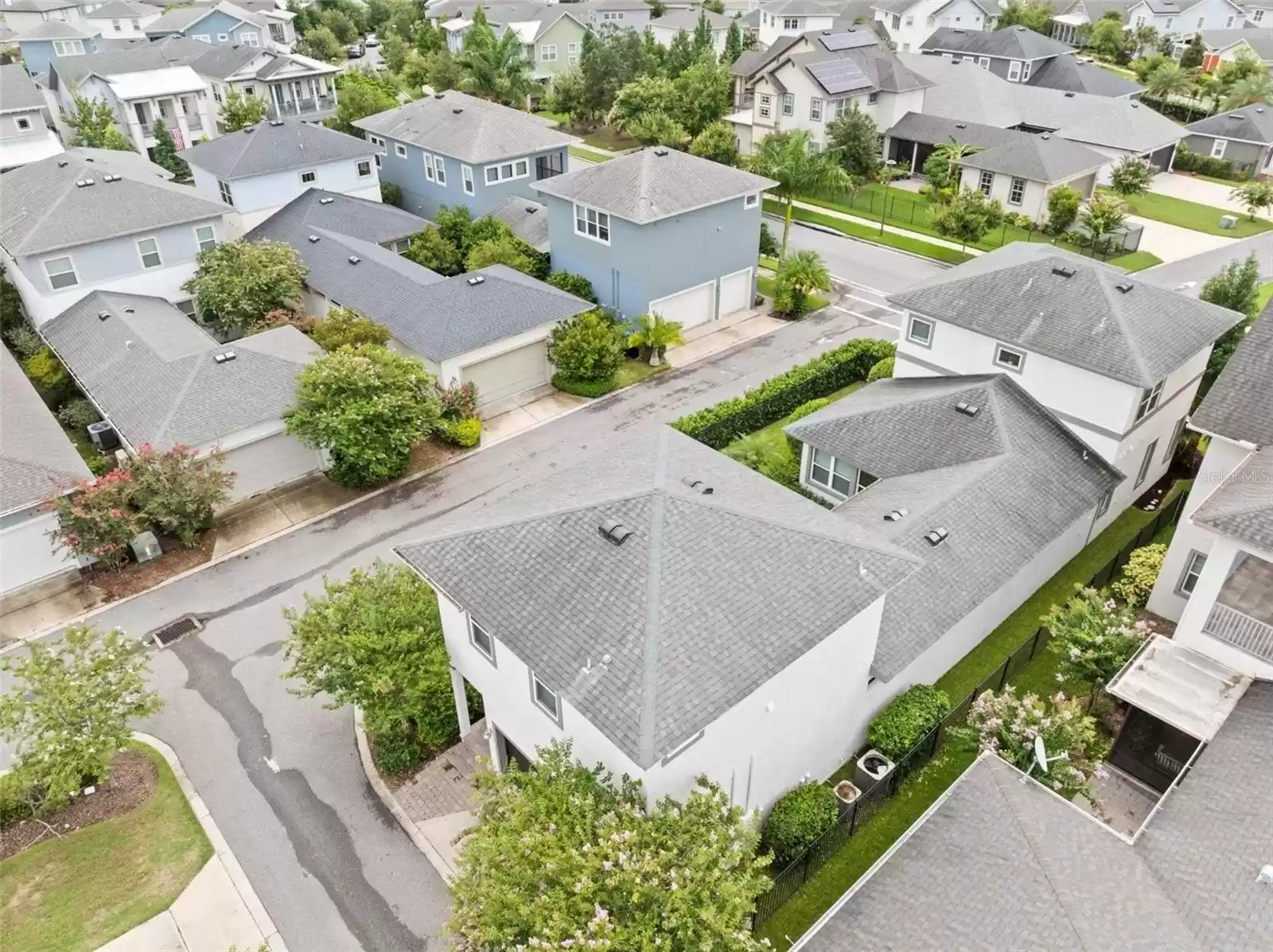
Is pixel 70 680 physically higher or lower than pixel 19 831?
higher

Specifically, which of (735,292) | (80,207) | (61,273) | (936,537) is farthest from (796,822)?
(80,207)

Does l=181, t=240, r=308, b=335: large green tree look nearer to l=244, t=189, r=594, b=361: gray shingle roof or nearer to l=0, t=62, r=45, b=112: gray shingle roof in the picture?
l=244, t=189, r=594, b=361: gray shingle roof

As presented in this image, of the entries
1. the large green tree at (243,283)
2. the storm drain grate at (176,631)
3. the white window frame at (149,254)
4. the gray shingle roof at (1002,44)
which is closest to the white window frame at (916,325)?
the storm drain grate at (176,631)

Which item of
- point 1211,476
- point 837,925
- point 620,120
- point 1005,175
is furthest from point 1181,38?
point 837,925

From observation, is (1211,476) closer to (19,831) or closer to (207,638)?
(207,638)

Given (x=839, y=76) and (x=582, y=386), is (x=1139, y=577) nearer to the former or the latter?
(x=582, y=386)

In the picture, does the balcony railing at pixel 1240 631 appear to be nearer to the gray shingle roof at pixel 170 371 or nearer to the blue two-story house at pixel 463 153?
the gray shingle roof at pixel 170 371

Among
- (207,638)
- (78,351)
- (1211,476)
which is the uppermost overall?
(1211,476)

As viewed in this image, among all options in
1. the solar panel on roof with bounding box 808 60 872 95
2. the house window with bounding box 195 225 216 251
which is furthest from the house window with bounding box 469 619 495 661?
the solar panel on roof with bounding box 808 60 872 95
